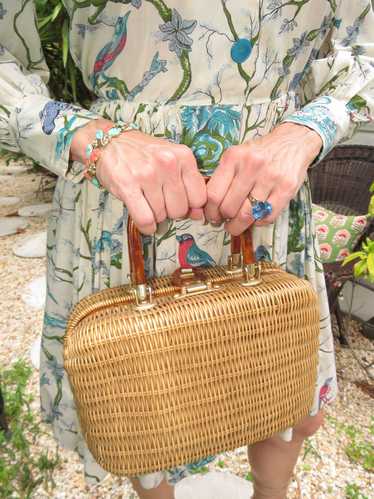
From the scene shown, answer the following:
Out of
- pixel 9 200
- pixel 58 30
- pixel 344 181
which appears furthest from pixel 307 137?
pixel 9 200

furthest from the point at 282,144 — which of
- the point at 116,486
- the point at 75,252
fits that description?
the point at 116,486

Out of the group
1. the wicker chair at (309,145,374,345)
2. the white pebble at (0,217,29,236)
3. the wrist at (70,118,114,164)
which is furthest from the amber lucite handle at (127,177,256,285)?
the white pebble at (0,217,29,236)

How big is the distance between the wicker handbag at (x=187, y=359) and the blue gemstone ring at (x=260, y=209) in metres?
0.07

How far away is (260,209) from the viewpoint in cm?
50

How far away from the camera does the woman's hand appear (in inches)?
18.5

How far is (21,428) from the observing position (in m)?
1.38

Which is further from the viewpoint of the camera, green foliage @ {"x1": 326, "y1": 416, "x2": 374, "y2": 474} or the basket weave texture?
green foliage @ {"x1": 326, "y1": 416, "x2": 374, "y2": 474}

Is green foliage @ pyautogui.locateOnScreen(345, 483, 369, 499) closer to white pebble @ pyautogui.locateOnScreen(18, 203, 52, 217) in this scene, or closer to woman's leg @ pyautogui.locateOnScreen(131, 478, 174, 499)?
woman's leg @ pyautogui.locateOnScreen(131, 478, 174, 499)

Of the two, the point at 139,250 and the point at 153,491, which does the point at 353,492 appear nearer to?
the point at 153,491

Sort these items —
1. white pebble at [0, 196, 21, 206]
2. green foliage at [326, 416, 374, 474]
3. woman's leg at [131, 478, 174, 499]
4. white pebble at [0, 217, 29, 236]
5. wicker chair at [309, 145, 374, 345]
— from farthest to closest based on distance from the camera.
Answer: white pebble at [0, 196, 21, 206] < white pebble at [0, 217, 29, 236] < wicker chair at [309, 145, 374, 345] < green foliage at [326, 416, 374, 474] < woman's leg at [131, 478, 174, 499]

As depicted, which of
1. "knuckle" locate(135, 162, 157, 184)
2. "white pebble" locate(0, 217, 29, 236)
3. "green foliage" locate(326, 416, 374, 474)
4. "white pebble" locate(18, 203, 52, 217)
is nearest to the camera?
"knuckle" locate(135, 162, 157, 184)

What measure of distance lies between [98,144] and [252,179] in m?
0.19

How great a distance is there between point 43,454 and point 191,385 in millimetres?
1058

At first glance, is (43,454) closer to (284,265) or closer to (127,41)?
(284,265)
